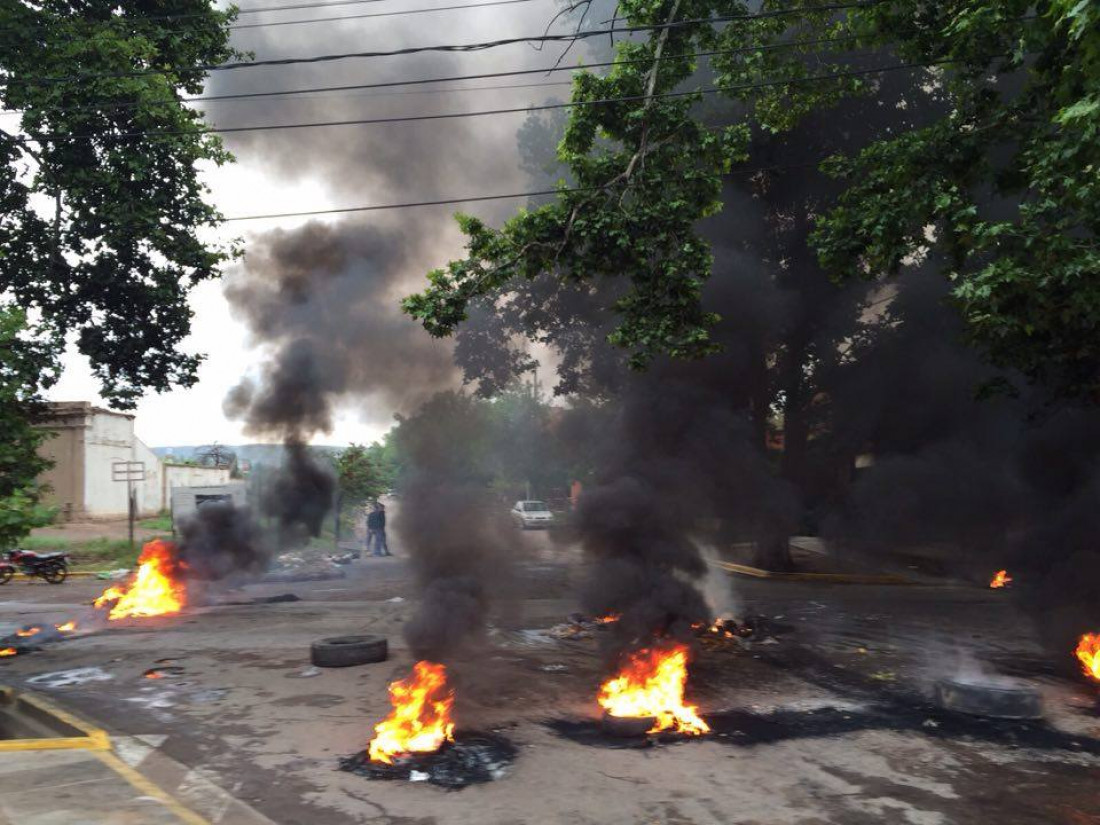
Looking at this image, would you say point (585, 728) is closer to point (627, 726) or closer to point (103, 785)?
point (627, 726)

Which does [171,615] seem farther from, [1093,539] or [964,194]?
[1093,539]

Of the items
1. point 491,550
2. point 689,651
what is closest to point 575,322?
point 491,550

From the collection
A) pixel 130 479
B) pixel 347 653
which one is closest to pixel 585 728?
pixel 347 653

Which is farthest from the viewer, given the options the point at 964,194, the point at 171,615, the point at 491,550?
the point at 171,615

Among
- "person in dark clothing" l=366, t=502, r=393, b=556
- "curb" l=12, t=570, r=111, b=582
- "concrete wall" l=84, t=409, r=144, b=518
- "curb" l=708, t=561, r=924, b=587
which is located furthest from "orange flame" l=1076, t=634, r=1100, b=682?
"concrete wall" l=84, t=409, r=144, b=518

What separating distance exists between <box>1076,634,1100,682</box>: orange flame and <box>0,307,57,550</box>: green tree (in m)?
12.2

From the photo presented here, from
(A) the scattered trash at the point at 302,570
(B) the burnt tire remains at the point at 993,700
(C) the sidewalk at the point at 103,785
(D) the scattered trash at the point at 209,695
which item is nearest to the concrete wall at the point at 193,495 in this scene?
(A) the scattered trash at the point at 302,570

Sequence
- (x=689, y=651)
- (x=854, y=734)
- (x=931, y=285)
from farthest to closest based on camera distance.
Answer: (x=931, y=285)
(x=689, y=651)
(x=854, y=734)

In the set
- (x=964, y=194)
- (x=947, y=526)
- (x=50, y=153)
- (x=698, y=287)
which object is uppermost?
(x=50, y=153)

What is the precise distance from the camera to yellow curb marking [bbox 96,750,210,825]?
5.32 metres

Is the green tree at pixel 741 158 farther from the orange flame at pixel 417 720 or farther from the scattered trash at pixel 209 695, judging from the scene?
the scattered trash at pixel 209 695

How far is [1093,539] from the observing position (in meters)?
11.6

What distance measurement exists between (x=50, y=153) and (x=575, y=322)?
1267cm

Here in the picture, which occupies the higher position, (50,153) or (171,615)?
(50,153)
